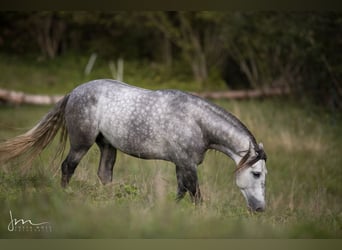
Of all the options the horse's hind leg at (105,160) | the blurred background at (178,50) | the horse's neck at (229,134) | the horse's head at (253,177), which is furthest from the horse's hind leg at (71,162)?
the horse's head at (253,177)

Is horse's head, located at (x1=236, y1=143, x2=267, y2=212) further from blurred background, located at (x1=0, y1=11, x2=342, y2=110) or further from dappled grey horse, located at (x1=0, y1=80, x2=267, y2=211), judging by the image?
blurred background, located at (x1=0, y1=11, x2=342, y2=110)

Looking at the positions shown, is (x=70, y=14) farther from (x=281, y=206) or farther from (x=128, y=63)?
(x=281, y=206)

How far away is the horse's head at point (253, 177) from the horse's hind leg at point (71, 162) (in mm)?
1227

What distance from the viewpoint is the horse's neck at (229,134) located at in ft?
14.7

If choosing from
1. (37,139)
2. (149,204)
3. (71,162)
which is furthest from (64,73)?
(149,204)

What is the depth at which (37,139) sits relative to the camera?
4.76m

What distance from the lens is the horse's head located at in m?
4.49

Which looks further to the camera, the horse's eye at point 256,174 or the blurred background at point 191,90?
the blurred background at point 191,90

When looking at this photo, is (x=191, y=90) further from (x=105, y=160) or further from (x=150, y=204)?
(x=150, y=204)

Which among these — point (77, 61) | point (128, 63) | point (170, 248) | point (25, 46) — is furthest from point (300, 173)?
point (25, 46)

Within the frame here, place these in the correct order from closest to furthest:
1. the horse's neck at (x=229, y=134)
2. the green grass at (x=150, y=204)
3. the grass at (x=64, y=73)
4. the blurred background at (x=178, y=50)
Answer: the horse's neck at (x=229, y=134) < the green grass at (x=150, y=204) < the grass at (x=64, y=73) < the blurred background at (x=178, y=50)

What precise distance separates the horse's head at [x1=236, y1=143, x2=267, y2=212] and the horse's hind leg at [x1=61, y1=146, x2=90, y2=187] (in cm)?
123

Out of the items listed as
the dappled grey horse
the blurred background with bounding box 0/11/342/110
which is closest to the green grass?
the dappled grey horse

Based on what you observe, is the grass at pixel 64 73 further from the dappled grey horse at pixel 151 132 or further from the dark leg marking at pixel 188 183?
the dark leg marking at pixel 188 183
